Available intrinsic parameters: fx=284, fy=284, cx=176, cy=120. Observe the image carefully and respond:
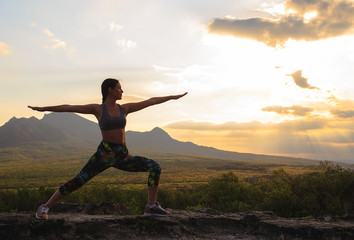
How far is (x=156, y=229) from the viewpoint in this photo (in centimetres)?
642

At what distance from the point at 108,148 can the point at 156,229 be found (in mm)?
2126

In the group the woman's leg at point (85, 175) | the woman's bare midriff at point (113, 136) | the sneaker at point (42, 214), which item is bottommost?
the sneaker at point (42, 214)

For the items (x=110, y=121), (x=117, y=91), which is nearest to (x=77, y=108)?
(x=110, y=121)

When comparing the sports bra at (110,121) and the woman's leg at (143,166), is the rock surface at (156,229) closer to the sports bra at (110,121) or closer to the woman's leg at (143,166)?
the woman's leg at (143,166)

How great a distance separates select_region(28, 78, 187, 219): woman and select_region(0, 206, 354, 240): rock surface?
0.39 m

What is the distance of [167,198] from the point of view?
48.5 metres

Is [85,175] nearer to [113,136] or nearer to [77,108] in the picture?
[113,136]

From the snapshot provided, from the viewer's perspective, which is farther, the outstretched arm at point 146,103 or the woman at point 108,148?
the outstretched arm at point 146,103

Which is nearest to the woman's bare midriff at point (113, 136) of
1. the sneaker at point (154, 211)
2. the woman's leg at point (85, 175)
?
the woman's leg at point (85, 175)

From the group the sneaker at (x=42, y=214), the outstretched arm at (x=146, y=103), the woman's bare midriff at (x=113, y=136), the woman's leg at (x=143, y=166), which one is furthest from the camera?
the outstretched arm at (x=146, y=103)

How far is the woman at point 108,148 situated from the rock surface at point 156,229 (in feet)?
1.29

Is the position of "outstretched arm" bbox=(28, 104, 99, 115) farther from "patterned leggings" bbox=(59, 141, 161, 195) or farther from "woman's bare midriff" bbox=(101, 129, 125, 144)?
"patterned leggings" bbox=(59, 141, 161, 195)

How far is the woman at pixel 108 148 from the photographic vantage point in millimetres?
6203

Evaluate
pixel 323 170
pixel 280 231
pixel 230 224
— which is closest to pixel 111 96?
pixel 230 224
